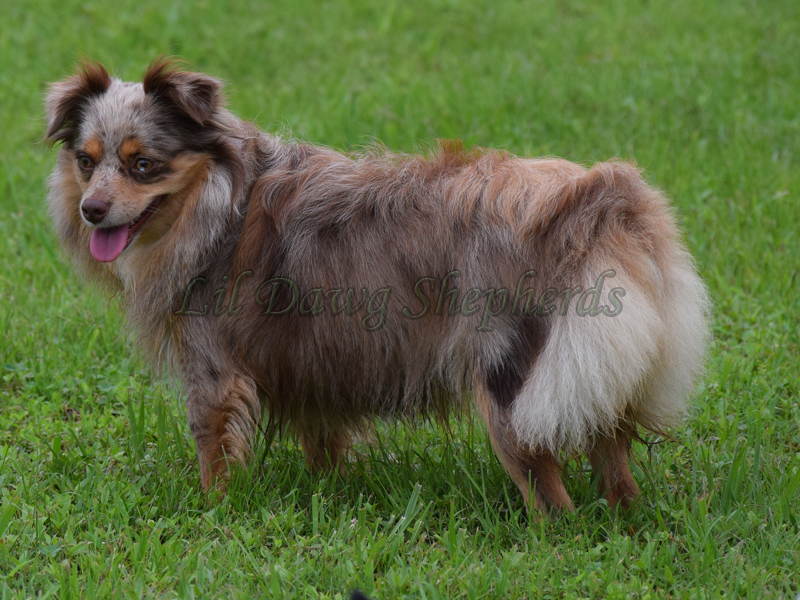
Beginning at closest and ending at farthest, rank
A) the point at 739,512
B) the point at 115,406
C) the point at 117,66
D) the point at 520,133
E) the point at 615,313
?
the point at 615,313 < the point at 739,512 < the point at 115,406 < the point at 520,133 < the point at 117,66

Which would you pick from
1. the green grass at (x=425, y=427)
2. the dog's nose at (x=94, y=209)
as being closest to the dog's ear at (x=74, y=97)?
the dog's nose at (x=94, y=209)

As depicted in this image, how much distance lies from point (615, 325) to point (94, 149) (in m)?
2.33

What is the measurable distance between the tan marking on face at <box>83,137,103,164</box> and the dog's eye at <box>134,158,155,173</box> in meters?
0.16

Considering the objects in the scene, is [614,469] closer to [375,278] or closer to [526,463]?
[526,463]

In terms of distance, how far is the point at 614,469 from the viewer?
3.61 meters

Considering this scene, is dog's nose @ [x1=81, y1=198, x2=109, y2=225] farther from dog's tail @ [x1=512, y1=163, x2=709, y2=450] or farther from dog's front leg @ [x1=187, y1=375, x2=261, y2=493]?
dog's tail @ [x1=512, y1=163, x2=709, y2=450]

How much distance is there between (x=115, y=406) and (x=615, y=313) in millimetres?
3014

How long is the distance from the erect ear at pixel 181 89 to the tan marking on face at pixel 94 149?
12.6 inches

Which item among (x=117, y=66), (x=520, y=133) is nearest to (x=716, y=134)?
(x=520, y=133)

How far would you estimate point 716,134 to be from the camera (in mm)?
7574

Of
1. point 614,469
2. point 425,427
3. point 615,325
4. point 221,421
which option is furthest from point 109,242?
point 614,469

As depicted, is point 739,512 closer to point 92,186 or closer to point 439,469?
point 439,469

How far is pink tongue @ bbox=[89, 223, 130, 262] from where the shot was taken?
3684 mm

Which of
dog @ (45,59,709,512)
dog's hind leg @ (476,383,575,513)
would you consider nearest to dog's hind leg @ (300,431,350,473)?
dog @ (45,59,709,512)
